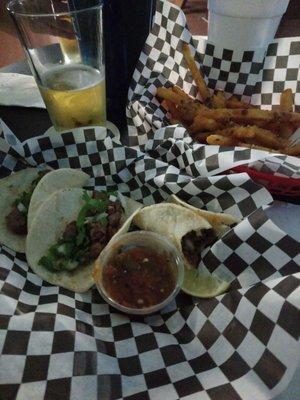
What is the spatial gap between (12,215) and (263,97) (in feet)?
5.12

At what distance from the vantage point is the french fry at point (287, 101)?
1.82 m

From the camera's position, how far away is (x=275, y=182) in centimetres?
150

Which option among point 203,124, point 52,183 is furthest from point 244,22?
point 52,183

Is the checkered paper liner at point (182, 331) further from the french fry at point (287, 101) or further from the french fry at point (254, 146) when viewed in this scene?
the french fry at point (287, 101)

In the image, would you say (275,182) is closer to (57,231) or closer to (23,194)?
(57,231)

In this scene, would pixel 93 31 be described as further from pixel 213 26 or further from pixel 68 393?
pixel 68 393

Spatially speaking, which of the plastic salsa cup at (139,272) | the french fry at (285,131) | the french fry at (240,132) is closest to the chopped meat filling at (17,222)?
the plastic salsa cup at (139,272)

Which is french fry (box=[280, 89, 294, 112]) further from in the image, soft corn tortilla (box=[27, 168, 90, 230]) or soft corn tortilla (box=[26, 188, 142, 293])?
soft corn tortilla (box=[27, 168, 90, 230])

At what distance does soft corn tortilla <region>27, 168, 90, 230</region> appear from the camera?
1.59 m

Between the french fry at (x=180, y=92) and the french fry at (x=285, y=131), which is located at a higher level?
the french fry at (x=180, y=92)

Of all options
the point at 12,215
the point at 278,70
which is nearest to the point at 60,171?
the point at 12,215

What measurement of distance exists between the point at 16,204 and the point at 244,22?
1487mm

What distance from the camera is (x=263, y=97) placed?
81.3 inches

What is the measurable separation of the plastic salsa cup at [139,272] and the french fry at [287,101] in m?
0.99
